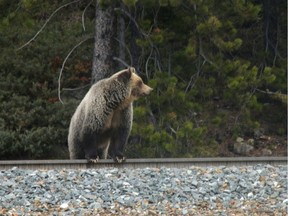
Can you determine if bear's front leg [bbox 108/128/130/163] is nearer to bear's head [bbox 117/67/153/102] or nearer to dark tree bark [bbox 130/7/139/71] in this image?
bear's head [bbox 117/67/153/102]

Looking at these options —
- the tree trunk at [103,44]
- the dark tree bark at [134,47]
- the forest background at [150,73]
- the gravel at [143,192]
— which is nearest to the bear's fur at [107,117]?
the gravel at [143,192]

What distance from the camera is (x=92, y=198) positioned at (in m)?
7.35

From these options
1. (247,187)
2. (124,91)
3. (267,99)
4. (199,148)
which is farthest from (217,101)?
(247,187)

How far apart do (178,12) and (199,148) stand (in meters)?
2.65

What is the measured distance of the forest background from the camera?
44.6 feet

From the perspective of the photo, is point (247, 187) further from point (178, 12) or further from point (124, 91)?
point (178, 12)

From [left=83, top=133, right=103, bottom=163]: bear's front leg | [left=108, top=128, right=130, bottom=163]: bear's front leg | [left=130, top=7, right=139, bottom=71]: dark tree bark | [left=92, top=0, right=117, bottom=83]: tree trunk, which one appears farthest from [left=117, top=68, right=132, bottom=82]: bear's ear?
[left=130, top=7, right=139, bottom=71]: dark tree bark

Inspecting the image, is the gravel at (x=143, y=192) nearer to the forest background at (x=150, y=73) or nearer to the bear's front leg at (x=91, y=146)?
the bear's front leg at (x=91, y=146)

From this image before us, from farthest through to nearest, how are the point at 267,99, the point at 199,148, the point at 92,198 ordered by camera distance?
the point at 267,99 < the point at 199,148 < the point at 92,198

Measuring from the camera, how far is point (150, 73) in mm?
15039

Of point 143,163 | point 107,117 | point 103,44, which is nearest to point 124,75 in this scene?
point 107,117

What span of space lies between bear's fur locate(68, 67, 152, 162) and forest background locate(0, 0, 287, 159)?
8.13ft

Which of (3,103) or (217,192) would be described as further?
(3,103)

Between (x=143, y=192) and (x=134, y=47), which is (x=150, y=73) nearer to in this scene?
(x=134, y=47)
